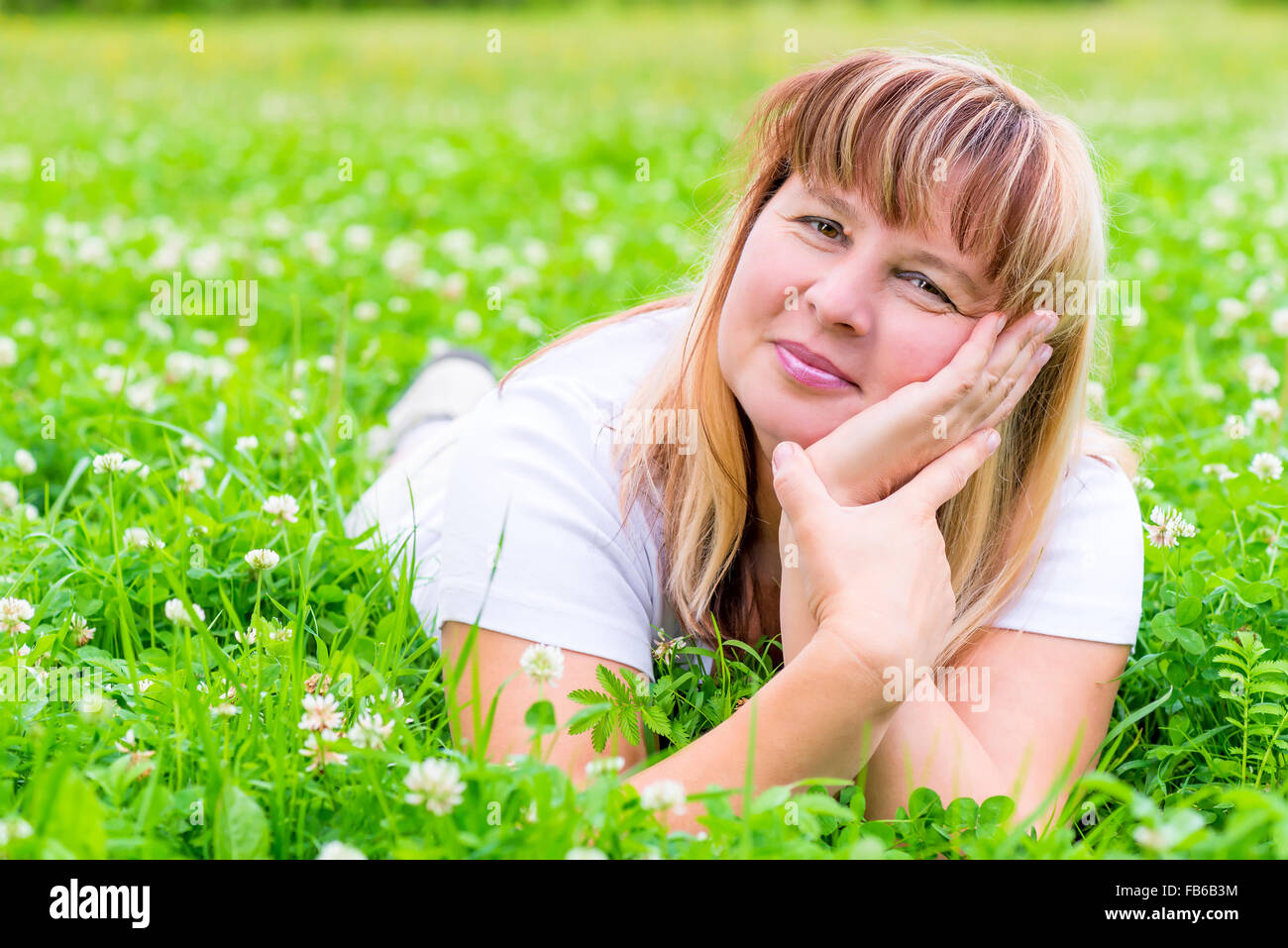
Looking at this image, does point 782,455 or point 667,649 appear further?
point 667,649

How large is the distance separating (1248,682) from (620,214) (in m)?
4.62

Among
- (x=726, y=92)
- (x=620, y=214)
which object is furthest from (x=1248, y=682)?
(x=726, y=92)

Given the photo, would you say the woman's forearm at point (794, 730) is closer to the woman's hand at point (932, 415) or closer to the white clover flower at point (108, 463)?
the woman's hand at point (932, 415)

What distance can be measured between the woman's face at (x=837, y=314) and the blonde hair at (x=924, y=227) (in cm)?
4

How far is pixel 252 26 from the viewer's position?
20.4 meters

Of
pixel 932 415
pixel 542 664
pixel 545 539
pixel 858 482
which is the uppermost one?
pixel 932 415

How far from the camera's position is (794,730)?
6.04 feet

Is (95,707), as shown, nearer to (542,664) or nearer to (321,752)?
(321,752)

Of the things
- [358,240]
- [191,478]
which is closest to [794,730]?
[191,478]

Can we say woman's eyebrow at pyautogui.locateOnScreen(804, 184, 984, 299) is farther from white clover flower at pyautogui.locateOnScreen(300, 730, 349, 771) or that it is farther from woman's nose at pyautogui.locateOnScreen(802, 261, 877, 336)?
white clover flower at pyautogui.locateOnScreen(300, 730, 349, 771)

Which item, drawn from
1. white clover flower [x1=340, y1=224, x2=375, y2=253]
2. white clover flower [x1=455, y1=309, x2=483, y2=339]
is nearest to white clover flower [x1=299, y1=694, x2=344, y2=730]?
white clover flower [x1=455, y1=309, x2=483, y2=339]

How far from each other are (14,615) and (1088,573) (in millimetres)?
1856

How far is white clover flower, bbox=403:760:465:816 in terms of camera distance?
158 cm

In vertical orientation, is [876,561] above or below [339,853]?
above
